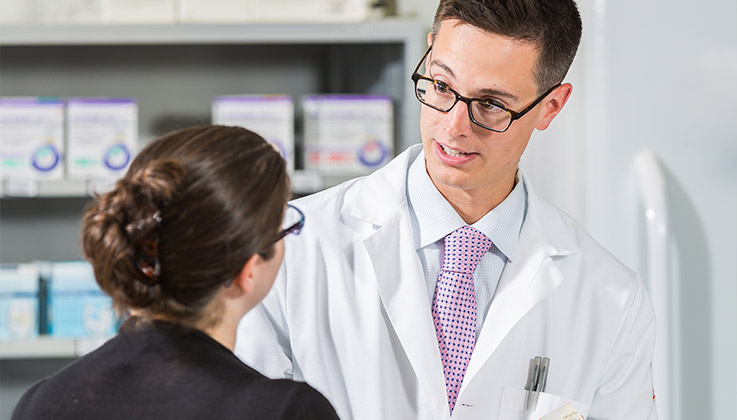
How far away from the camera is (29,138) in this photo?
266 cm

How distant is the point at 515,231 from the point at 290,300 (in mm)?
457

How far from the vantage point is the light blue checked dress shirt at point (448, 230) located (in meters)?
1.60

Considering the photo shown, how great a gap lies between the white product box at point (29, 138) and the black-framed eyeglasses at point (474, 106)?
1541 millimetres

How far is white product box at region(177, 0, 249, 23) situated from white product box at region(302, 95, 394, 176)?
0.35m

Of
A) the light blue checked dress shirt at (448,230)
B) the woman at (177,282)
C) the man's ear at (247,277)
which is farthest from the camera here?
the light blue checked dress shirt at (448,230)

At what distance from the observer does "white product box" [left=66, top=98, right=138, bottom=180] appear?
2.67 m

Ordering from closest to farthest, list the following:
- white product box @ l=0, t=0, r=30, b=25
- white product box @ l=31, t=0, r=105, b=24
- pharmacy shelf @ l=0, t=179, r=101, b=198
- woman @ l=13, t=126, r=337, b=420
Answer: woman @ l=13, t=126, r=337, b=420 < pharmacy shelf @ l=0, t=179, r=101, b=198 < white product box @ l=31, t=0, r=105, b=24 < white product box @ l=0, t=0, r=30, b=25

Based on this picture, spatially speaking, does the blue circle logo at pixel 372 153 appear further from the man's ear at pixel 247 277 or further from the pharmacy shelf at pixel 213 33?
the man's ear at pixel 247 277

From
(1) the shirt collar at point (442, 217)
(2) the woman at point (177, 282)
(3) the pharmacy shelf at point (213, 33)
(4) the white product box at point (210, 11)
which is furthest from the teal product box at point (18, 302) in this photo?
(2) the woman at point (177, 282)

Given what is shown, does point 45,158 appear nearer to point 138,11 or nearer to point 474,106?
point 138,11

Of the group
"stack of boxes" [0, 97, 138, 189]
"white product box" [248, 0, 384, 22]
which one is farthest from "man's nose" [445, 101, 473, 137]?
"stack of boxes" [0, 97, 138, 189]

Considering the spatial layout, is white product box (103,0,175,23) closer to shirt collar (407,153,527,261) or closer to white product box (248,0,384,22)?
white product box (248,0,384,22)

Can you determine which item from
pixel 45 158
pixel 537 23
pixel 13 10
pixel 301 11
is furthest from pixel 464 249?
pixel 13 10

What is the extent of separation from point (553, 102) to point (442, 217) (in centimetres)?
31
